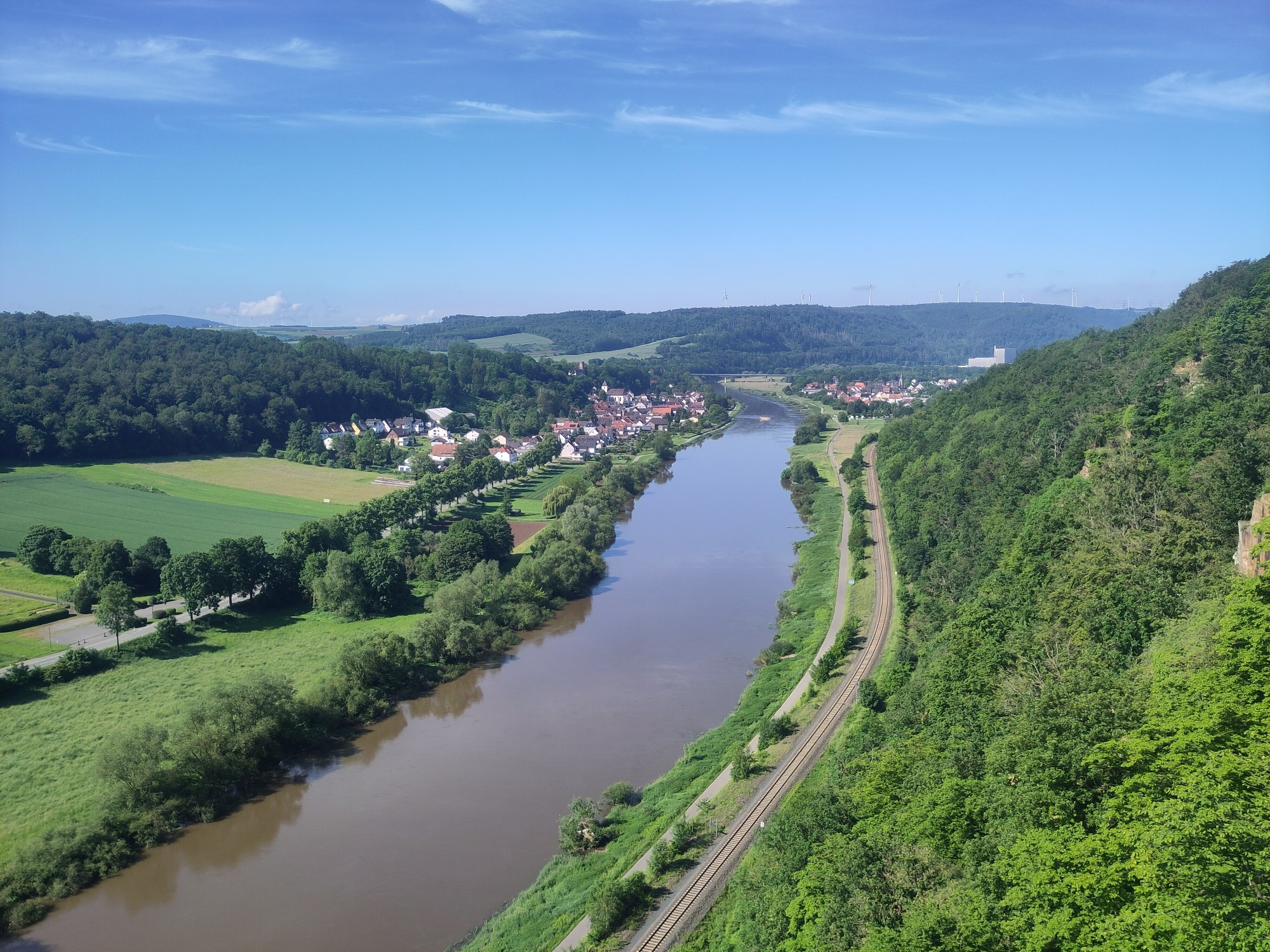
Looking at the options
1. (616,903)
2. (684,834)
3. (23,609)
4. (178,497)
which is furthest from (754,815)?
(178,497)

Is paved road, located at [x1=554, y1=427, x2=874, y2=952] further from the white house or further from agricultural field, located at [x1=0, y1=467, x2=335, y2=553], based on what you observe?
the white house

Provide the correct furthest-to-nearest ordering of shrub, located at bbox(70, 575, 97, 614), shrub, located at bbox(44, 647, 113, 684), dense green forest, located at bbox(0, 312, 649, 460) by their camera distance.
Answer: dense green forest, located at bbox(0, 312, 649, 460), shrub, located at bbox(70, 575, 97, 614), shrub, located at bbox(44, 647, 113, 684)

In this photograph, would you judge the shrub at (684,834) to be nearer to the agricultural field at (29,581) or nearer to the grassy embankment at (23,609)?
the grassy embankment at (23,609)

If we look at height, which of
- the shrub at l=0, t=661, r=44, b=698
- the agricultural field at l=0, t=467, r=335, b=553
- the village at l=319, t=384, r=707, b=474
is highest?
the village at l=319, t=384, r=707, b=474

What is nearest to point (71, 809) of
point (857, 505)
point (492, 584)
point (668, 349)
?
point (492, 584)

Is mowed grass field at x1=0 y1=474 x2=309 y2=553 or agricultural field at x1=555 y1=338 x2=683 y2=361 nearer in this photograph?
mowed grass field at x1=0 y1=474 x2=309 y2=553

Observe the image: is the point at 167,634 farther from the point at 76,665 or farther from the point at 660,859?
the point at 660,859

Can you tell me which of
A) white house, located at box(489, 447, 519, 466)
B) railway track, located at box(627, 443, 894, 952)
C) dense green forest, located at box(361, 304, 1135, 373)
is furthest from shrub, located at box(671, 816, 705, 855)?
dense green forest, located at box(361, 304, 1135, 373)
